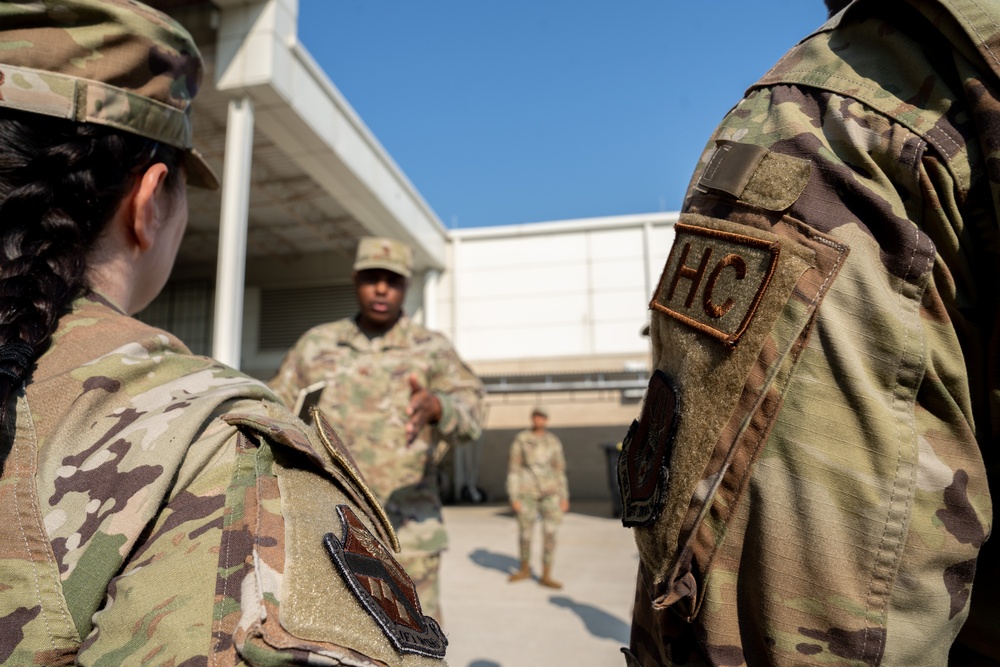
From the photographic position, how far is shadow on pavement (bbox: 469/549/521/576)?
313 inches

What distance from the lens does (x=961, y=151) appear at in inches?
34.5

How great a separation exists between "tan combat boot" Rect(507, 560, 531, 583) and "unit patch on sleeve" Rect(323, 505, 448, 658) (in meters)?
6.67

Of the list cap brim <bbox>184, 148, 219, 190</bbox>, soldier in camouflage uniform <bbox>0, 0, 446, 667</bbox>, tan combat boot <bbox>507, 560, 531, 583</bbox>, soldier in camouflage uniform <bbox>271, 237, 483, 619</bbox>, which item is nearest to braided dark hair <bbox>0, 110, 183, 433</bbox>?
soldier in camouflage uniform <bbox>0, 0, 446, 667</bbox>

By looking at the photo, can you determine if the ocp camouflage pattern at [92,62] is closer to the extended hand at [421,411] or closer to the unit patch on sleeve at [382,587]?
the unit patch on sleeve at [382,587]

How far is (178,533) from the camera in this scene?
71 cm

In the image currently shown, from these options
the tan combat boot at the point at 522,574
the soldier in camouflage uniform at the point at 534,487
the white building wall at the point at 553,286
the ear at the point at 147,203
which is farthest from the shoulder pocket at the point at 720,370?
the white building wall at the point at 553,286

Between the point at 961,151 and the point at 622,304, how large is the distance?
595 inches

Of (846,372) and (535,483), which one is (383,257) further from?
(535,483)

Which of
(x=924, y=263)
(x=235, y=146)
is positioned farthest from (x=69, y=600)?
(x=235, y=146)

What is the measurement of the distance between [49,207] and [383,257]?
2992mm

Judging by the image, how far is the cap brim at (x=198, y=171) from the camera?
4.27 feet

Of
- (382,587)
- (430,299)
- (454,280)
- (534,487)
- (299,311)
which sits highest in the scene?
(454,280)

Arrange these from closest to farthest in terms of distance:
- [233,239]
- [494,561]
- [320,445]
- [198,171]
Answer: [320,445] < [198,171] < [494,561] < [233,239]

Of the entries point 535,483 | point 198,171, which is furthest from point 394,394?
point 535,483
